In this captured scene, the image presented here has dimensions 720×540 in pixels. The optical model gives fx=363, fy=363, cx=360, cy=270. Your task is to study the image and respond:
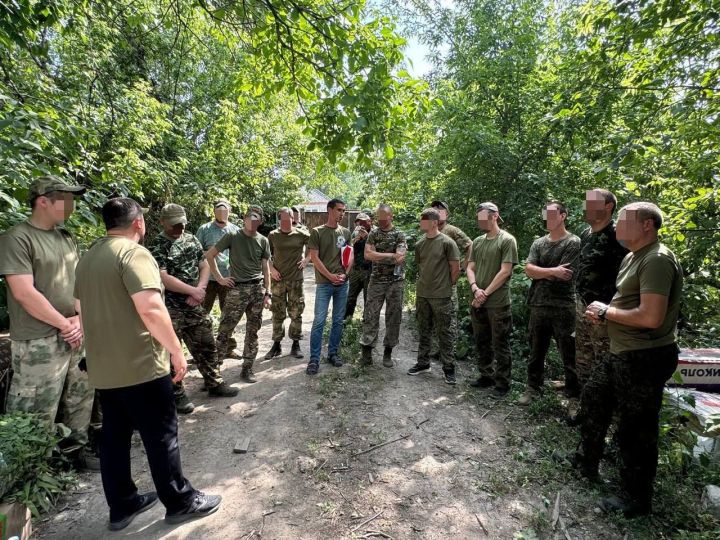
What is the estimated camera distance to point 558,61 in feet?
23.3

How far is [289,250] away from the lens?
5441 mm

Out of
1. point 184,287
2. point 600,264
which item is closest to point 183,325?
point 184,287

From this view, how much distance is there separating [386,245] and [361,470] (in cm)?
286

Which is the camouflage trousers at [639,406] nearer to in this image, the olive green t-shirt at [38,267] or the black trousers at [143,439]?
the black trousers at [143,439]

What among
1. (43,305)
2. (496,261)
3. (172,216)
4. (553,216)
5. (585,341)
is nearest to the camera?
(43,305)

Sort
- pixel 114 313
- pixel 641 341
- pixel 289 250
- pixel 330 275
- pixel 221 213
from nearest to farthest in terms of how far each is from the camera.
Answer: pixel 114 313 → pixel 641 341 → pixel 330 275 → pixel 221 213 → pixel 289 250

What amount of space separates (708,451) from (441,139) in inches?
246

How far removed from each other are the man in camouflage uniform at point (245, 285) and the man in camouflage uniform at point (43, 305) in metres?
1.84

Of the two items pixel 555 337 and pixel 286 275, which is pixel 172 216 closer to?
pixel 286 275

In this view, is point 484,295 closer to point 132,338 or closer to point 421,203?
point 132,338

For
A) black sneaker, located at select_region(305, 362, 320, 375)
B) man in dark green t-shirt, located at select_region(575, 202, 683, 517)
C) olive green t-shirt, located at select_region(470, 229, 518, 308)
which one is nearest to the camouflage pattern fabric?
olive green t-shirt, located at select_region(470, 229, 518, 308)

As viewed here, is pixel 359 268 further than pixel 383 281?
Yes

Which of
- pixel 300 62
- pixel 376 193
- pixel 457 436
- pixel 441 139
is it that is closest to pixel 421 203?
pixel 376 193

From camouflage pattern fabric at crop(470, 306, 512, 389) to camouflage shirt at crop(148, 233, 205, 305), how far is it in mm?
3466
